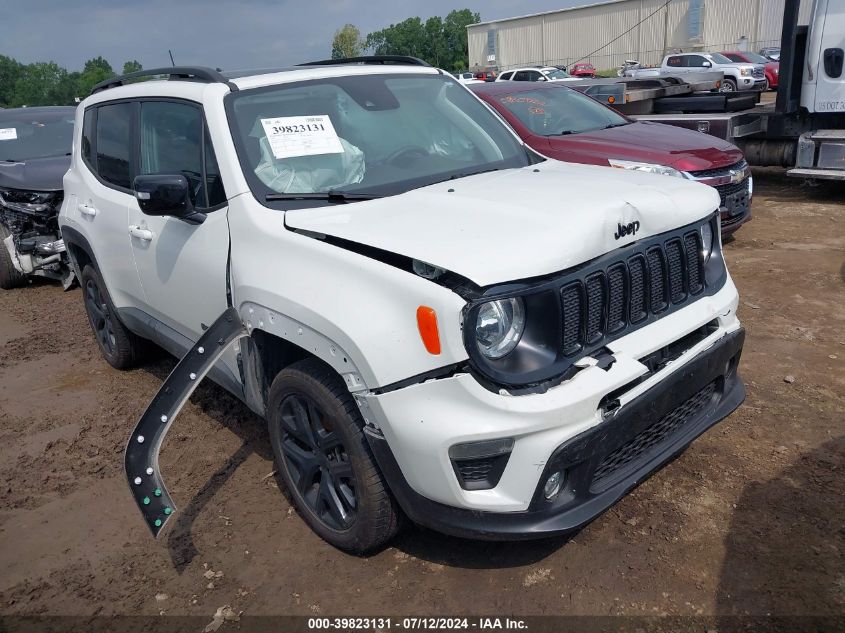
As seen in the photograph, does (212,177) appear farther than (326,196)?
Yes

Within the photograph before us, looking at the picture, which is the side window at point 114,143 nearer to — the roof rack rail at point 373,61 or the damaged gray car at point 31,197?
the roof rack rail at point 373,61

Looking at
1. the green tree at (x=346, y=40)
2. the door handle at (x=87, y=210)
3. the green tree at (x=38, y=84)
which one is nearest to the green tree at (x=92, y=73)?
the green tree at (x=38, y=84)

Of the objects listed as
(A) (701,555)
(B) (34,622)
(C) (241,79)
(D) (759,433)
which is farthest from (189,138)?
(D) (759,433)

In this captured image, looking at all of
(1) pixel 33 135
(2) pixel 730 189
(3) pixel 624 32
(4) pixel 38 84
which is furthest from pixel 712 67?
(4) pixel 38 84

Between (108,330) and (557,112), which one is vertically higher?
(557,112)

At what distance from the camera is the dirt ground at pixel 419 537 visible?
8.87ft

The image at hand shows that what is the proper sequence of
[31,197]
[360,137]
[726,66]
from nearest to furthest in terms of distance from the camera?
[360,137], [31,197], [726,66]

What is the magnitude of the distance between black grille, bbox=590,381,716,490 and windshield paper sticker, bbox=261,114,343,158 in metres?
1.82

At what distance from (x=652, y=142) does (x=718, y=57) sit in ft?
82.9

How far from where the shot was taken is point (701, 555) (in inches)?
111

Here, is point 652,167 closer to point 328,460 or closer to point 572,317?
point 572,317

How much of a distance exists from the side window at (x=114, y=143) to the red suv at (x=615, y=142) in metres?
4.10

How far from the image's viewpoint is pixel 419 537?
3094 mm

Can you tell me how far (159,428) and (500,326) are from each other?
4.79 ft
